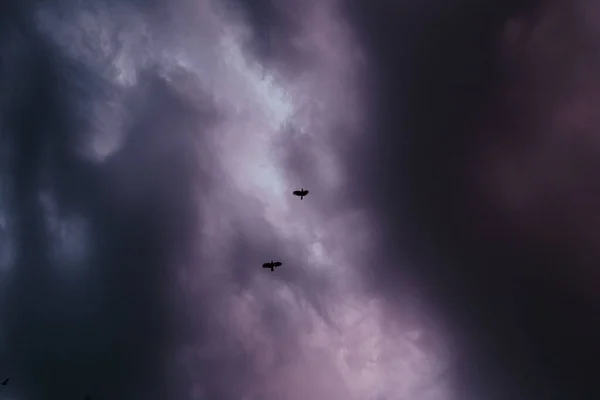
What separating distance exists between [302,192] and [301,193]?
882 mm

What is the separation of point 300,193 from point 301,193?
0.66 m

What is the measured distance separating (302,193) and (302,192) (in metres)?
0.77

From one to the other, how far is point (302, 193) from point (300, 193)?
100 cm

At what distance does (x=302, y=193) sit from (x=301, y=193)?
43 centimetres

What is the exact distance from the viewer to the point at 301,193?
162 meters

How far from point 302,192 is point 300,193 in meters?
0.98

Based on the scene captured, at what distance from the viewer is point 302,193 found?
162 metres

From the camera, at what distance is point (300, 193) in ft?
533

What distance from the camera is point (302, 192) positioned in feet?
533
